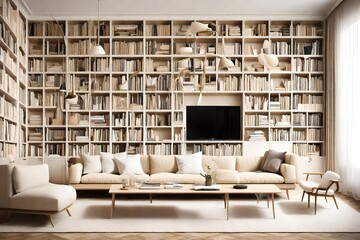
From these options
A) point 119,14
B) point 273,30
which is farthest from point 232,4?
point 119,14

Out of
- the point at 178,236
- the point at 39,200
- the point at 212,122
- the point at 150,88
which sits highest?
the point at 150,88

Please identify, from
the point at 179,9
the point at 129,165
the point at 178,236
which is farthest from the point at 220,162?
the point at 178,236

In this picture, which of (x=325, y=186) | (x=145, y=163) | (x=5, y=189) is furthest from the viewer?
(x=145, y=163)

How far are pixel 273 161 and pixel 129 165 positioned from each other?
247cm

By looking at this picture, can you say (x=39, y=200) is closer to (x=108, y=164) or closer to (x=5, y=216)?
(x=5, y=216)

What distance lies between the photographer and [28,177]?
20.6 ft

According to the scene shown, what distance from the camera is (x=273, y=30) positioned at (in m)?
10.2

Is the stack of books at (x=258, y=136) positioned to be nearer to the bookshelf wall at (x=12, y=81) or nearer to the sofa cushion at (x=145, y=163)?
the sofa cushion at (x=145, y=163)

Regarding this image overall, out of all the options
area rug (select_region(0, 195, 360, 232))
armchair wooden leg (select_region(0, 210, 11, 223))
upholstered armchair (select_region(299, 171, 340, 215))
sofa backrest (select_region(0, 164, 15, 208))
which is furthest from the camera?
upholstered armchair (select_region(299, 171, 340, 215))

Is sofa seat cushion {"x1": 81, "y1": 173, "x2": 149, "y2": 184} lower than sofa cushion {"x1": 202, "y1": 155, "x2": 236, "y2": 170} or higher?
lower

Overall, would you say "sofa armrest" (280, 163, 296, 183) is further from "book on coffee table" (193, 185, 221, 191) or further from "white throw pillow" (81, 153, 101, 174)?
"white throw pillow" (81, 153, 101, 174)

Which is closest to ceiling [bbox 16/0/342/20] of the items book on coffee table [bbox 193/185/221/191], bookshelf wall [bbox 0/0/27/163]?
bookshelf wall [bbox 0/0/27/163]

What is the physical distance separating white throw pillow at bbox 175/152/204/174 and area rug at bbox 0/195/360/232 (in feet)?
2.74

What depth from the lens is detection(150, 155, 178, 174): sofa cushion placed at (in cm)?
859
